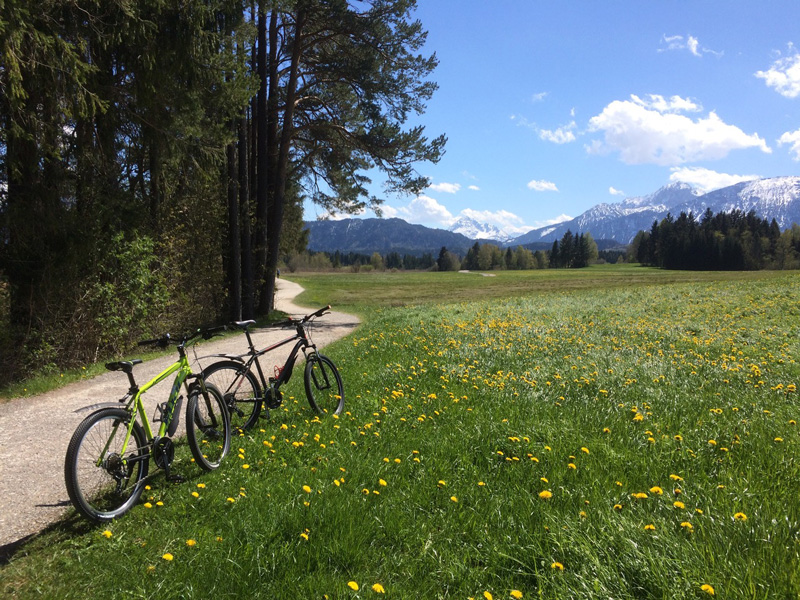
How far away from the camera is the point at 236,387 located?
4902 mm

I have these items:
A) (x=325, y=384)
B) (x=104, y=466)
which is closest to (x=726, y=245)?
(x=325, y=384)

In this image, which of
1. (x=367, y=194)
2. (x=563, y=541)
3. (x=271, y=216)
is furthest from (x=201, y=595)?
(x=367, y=194)

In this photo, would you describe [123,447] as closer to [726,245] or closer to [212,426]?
[212,426]

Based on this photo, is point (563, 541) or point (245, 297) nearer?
point (563, 541)

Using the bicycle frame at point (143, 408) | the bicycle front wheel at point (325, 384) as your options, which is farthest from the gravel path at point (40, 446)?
the bicycle front wheel at point (325, 384)

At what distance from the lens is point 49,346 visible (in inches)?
311

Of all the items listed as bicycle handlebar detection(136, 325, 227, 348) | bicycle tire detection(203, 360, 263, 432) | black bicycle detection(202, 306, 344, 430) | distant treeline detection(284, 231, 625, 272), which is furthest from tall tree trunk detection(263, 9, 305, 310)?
distant treeline detection(284, 231, 625, 272)

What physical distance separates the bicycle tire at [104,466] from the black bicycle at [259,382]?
97 centimetres

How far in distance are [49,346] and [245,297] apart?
28.5 ft

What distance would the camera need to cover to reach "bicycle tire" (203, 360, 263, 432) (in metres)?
4.70

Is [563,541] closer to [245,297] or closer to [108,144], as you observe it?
[108,144]

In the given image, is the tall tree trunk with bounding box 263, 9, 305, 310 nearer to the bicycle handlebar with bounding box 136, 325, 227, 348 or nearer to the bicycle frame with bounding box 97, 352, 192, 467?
the bicycle handlebar with bounding box 136, 325, 227, 348

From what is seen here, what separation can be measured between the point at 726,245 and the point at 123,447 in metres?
111

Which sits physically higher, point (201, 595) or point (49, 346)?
point (49, 346)
